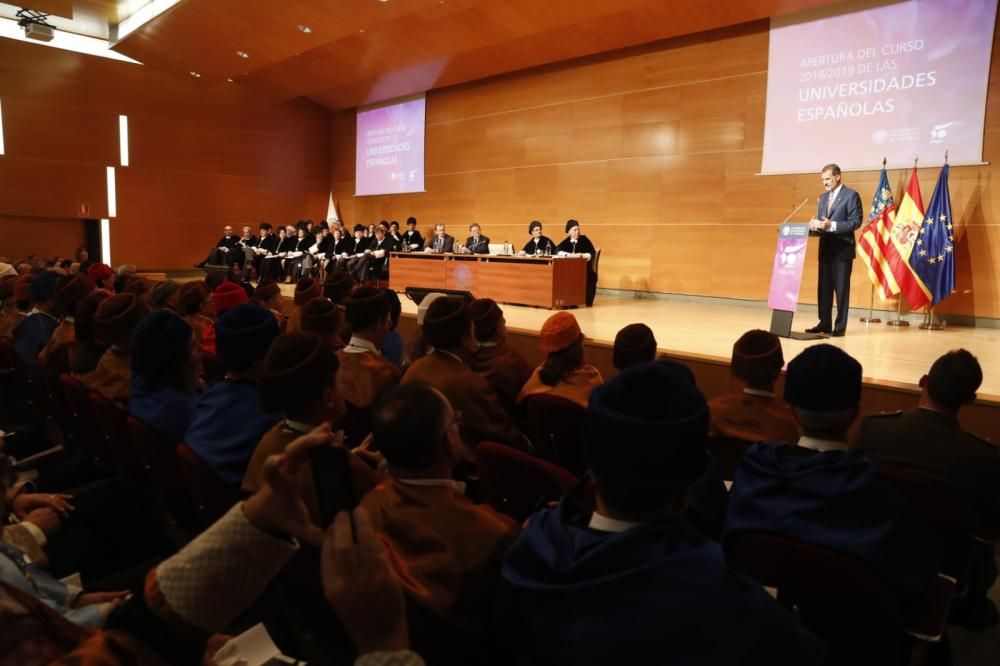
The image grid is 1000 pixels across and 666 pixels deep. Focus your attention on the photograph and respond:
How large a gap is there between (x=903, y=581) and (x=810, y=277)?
26.4 ft

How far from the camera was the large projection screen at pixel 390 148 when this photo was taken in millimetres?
13609

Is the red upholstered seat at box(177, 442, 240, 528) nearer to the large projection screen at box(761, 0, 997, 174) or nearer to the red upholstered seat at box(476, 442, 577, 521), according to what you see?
the red upholstered seat at box(476, 442, 577, 521)

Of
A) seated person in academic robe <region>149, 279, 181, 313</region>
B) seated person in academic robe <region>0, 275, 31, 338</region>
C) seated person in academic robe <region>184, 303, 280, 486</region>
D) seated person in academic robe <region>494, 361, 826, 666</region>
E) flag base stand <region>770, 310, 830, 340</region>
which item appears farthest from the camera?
flag base stand <region>770, 310, 830, 340</region>

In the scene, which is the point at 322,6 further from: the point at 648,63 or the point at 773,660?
the point at 773,660

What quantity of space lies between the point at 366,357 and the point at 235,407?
944 mm

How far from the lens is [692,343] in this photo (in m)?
5.55

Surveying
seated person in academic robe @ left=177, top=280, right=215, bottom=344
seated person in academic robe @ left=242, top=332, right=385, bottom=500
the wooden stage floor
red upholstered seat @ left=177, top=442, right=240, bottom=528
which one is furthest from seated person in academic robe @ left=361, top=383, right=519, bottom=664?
seated person in academic robe @ left=177, top=280, right=215, bottom=344

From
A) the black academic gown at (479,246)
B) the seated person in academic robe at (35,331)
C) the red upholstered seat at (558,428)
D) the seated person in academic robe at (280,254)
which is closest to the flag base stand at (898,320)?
the black academic gown at (479,246)

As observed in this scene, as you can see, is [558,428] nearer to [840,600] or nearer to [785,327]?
[840,600]

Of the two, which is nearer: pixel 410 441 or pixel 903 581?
pixel 410 441

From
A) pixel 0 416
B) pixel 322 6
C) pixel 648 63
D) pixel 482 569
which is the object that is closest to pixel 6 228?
pixel 322 6

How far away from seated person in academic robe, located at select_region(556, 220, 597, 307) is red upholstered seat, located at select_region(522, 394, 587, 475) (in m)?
6.73

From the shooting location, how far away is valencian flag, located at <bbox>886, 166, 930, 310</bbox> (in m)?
7.42

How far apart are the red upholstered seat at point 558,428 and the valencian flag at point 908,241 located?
6374mm
